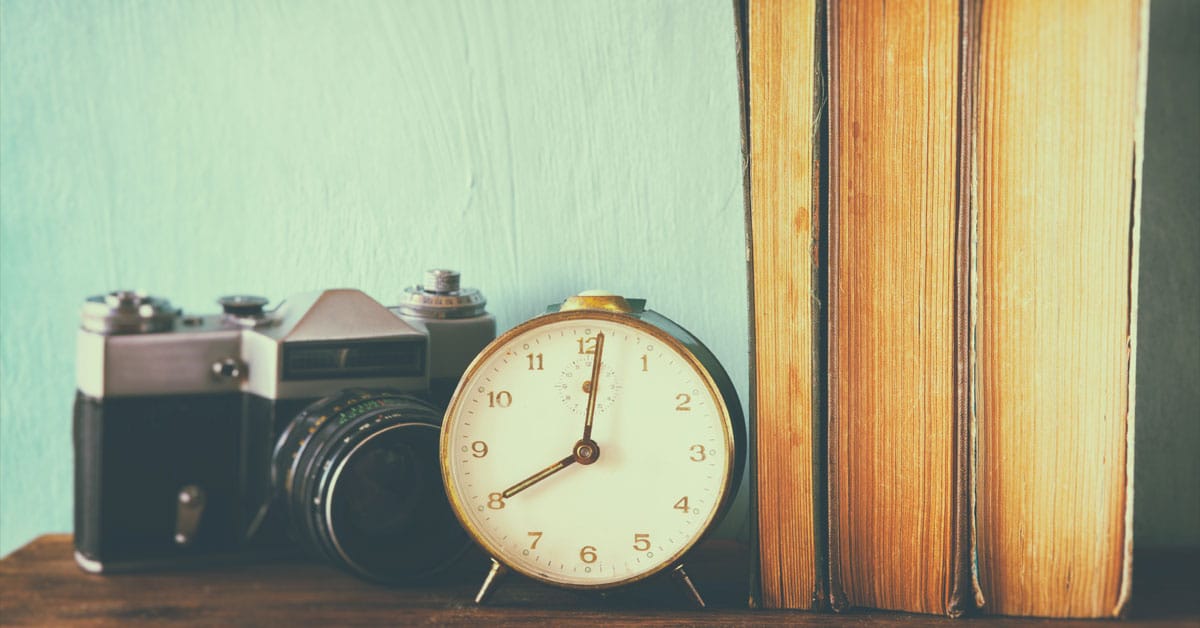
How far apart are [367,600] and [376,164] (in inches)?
14.7

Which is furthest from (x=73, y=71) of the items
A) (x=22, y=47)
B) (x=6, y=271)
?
(x=6, y=271)

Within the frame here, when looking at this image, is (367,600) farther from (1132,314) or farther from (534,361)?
(1132,314)

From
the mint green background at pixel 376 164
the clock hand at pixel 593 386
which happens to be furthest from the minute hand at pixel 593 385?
the mint green background at pixel 376 164

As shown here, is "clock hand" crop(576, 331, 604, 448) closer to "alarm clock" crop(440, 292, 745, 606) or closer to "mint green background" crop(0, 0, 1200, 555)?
"alarm clock" crop(440, 292, 745, 606)

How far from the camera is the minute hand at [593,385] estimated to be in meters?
0.75

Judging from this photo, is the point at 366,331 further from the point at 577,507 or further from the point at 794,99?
the point at 794,99

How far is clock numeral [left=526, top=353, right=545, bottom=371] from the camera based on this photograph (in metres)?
0.75

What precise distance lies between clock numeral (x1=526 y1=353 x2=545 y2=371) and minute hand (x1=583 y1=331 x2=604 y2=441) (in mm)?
37

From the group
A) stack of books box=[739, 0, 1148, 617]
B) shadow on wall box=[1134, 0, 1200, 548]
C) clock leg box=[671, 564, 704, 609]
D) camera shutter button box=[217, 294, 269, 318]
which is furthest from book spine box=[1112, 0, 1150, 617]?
camera shutter button box=[217, 294, 269, 318]

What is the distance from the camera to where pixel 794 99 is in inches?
29.0

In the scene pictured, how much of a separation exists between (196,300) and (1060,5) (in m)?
0.72

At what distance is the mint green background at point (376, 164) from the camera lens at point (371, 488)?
0.61 feet

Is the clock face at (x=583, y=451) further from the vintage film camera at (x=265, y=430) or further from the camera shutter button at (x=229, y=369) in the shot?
the camera shutter button at (x=229, y=369)

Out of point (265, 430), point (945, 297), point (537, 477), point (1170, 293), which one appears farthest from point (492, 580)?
point (1170, 293)
